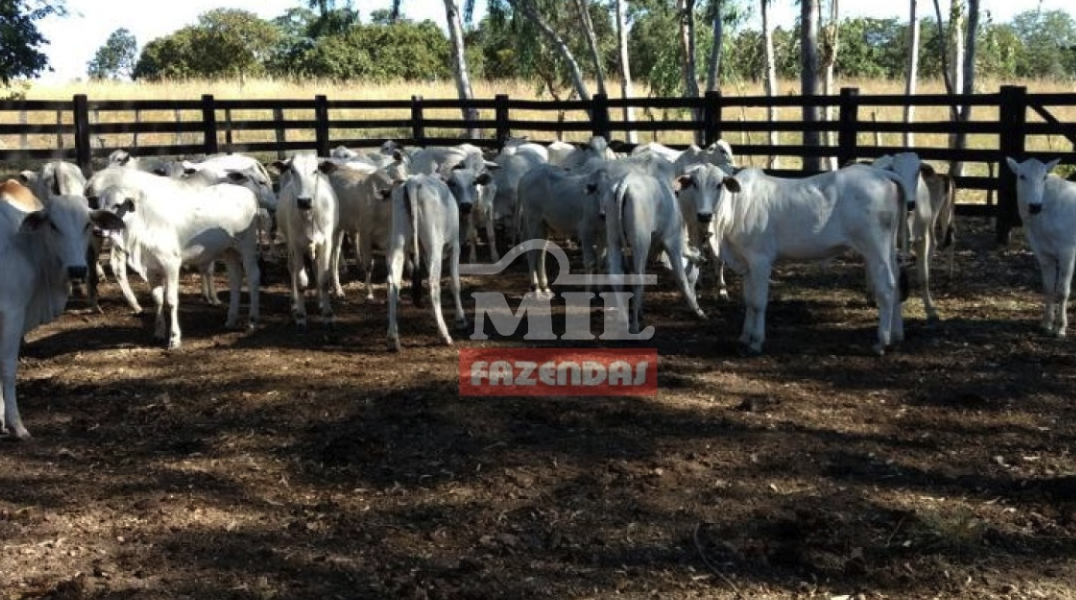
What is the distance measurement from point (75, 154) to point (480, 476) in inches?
483

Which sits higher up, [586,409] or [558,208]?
[558,208]

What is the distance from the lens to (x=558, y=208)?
12242 mm

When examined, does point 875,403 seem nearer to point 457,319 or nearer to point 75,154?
point 457,319

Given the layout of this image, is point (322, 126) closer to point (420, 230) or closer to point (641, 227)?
point (420, 230)

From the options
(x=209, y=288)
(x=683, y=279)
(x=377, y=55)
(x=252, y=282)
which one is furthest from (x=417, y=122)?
(x=377, y=55)

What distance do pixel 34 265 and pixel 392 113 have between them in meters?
31.8

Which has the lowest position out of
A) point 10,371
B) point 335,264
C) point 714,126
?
point 10,371

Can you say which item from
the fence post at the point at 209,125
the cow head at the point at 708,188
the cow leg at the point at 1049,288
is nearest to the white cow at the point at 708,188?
the cow head at the point at 708,188

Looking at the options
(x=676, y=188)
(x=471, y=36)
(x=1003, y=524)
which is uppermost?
(x=471, y=36)

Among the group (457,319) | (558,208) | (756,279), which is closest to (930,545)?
(756,279)

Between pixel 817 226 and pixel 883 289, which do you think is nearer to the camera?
pixel 883 289

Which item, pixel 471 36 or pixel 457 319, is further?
pixel 471 36

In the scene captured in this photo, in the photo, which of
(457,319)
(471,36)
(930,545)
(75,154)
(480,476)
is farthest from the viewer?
(471,36)

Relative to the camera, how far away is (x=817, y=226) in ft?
31.2
